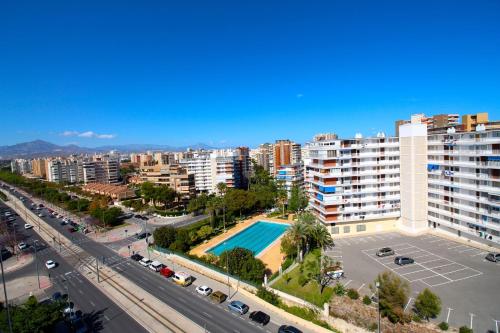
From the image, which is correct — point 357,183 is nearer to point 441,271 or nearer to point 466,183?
point 466,183

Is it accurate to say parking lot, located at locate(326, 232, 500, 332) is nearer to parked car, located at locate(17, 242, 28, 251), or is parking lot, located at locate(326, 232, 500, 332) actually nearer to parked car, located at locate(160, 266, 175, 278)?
parked car, located at locate(160, 266, 175, 278)

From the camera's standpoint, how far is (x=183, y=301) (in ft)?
112

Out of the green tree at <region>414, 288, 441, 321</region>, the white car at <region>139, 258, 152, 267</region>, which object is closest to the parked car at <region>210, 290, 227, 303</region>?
the white car at <region>139, 258, 152, 267</region>

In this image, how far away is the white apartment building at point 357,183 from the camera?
5256 centimetres

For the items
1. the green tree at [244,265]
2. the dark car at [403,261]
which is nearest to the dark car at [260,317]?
the green tree at [244,265]

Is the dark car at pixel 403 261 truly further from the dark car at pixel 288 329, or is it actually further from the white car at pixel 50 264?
the white car at pixel 50 264

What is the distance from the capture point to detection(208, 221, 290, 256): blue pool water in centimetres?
5406

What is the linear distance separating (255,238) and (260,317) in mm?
30814

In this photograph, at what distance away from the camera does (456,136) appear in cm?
4650

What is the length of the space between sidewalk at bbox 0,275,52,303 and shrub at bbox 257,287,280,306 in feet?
90.3

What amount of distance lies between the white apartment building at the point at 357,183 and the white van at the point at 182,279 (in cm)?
2587

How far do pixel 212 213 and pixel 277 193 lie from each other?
24113 mm

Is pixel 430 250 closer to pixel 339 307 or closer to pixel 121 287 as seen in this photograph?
pixel 339 307

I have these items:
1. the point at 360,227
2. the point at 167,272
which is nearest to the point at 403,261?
the point at 360,227
